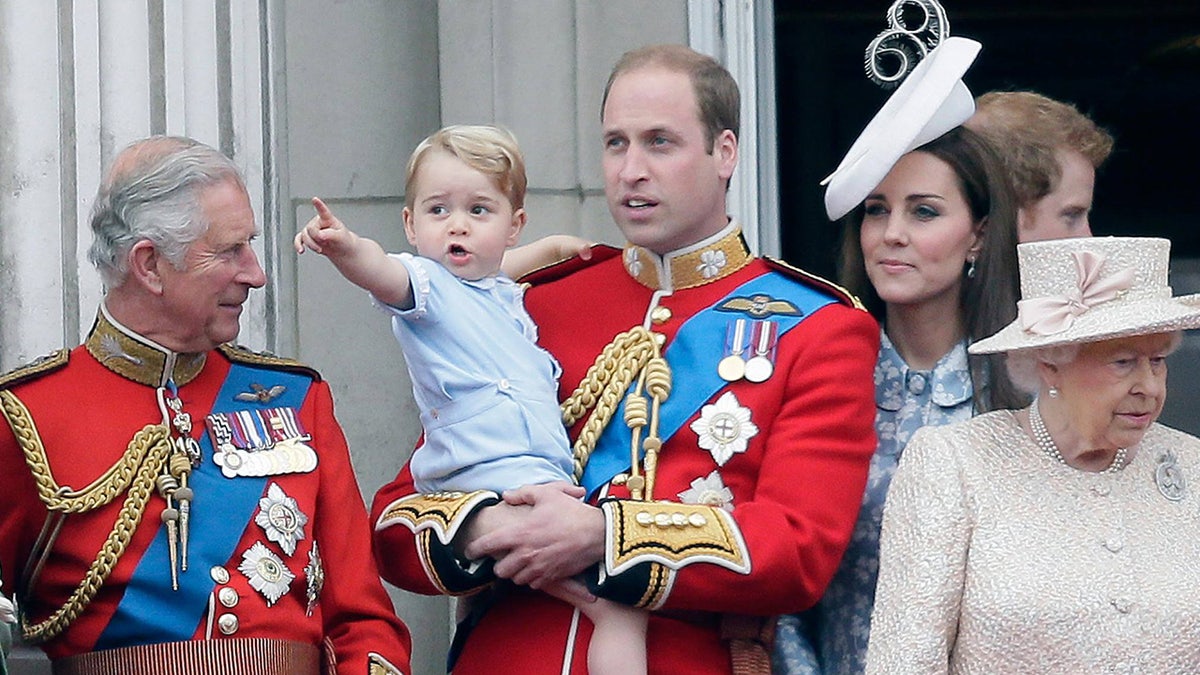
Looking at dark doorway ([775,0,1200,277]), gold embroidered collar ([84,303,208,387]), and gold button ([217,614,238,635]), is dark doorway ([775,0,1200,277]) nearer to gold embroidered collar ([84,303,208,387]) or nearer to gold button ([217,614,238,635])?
gold embroidered collar ([84,303,208,387])

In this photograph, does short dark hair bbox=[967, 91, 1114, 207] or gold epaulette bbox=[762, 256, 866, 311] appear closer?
gold epaulette bbox=[762, 256, 866, 311]

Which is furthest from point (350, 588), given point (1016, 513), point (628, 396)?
point (1016, 513)

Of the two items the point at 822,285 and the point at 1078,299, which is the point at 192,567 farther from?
the point at 1078,299

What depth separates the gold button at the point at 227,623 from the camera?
404 centimetres

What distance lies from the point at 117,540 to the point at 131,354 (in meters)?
0.32

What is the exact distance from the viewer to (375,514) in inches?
173

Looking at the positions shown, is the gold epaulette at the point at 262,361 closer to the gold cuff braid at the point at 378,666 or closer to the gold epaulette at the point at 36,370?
the gold epaulette at the point at 36,370

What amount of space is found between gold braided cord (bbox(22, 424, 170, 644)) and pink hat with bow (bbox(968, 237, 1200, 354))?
1318mm

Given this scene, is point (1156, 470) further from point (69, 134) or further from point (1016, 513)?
point (69, 134)

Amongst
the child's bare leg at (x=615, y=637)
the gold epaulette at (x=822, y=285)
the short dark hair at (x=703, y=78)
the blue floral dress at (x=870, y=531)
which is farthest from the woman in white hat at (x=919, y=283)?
the child's bare leg at (x=615, y=637)

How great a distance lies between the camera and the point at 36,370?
4.15 m

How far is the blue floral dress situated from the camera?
4312 mm

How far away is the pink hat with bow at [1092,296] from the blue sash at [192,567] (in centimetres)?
121

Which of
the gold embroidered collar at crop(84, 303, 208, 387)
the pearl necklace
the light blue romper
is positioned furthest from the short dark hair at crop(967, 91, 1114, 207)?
the gold embroidered collar at crop(84, 303, 208, 387)
